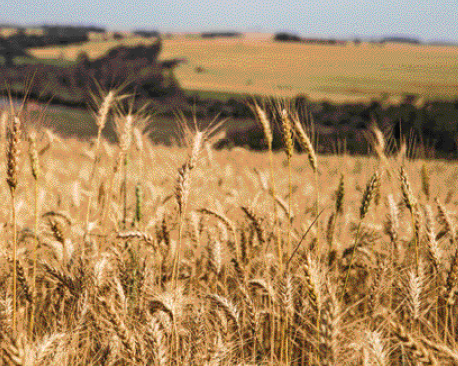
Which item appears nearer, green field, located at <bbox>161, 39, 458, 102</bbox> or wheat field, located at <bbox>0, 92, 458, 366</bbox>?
wheat field, located at <bbox>0, 92, 458, 366</bbox>

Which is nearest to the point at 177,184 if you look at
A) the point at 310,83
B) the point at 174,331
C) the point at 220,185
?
the point at 174,331

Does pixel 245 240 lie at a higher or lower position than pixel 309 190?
higher

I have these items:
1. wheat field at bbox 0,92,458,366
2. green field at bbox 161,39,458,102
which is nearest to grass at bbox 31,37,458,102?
green field at bbox 161,39,458,102

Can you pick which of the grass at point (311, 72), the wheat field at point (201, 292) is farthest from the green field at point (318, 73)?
the wheat field at point (201, 292)

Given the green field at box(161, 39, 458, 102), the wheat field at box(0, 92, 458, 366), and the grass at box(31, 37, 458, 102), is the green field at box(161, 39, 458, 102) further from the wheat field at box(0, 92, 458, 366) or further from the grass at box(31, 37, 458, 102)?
the wheat field at box(0, 92, 458, 366)

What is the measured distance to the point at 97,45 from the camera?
5438 cm

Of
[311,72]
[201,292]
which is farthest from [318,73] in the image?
[201,292]

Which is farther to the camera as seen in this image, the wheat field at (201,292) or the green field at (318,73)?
the green field at (318,73)

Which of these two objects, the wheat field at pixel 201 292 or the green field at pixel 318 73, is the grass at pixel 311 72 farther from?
the wheat field at pixel 201 292

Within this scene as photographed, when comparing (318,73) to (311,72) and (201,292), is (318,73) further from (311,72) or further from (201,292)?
(201,292)

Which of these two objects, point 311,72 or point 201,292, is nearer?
point 201,292

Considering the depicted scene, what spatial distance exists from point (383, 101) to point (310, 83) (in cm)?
1069

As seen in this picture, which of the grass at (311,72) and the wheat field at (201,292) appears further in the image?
the grass at (311,72)

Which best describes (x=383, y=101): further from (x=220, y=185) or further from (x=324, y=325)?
(x=324, y=325)
